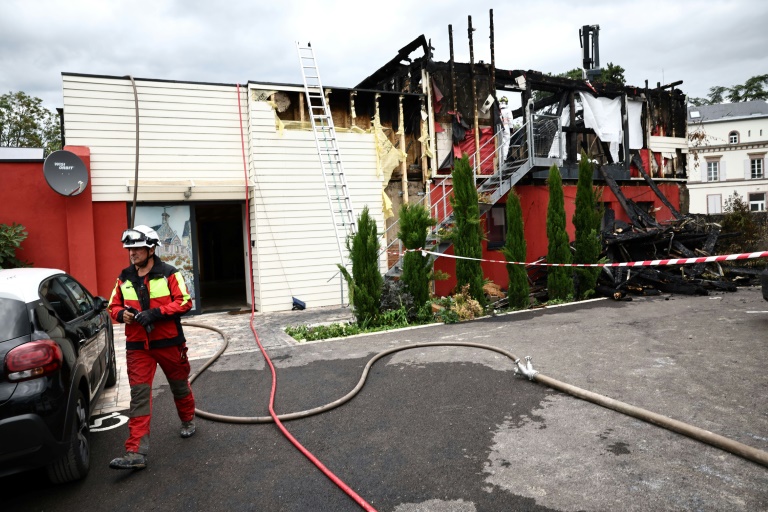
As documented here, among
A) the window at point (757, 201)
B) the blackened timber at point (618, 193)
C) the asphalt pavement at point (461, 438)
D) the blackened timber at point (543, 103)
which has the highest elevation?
the blackened timber at point (543, 103)

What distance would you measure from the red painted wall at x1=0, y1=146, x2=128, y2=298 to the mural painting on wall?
89 cm

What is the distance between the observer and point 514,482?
3.23 m

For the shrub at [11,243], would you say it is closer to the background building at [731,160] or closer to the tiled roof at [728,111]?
the background building at [731,160]

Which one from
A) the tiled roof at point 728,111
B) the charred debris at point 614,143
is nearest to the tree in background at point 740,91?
the tiled roof at point 728,111

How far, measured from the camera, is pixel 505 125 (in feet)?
47.4

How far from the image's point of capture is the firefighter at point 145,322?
3805 millimetres

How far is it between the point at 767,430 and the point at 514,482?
2161 mm

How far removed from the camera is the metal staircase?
39.2 feet

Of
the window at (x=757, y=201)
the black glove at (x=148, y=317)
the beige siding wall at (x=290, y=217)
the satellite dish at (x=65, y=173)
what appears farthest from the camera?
the window at (x=757, y=201)

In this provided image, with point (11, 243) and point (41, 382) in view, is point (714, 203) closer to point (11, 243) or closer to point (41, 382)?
point (11, 243)

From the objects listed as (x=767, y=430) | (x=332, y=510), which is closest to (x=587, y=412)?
(x=767, y=430)

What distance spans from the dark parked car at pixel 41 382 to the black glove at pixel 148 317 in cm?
A: 52

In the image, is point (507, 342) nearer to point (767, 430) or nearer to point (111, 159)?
point (767, 430)

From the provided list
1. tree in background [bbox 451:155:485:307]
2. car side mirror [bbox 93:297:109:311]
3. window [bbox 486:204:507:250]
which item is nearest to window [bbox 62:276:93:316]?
car side mirror [bbox 93:297:109:311]
